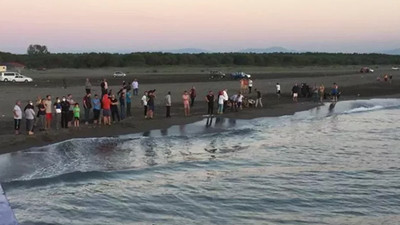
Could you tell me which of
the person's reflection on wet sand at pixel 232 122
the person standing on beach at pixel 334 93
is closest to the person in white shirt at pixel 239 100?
the person's reflection on wet sand at pixel 232 122

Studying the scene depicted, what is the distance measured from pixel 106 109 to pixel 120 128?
1.12 m

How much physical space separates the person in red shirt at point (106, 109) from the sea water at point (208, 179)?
1780mm

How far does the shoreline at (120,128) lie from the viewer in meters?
19.4

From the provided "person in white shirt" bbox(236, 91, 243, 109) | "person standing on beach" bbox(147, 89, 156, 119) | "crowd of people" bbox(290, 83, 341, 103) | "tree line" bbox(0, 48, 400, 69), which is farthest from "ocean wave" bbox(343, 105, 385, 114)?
"tree line" bbox(0, 48, 400, 69)

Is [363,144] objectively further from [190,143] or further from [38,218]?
[38,218]

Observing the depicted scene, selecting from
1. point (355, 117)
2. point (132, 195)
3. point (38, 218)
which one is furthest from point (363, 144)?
point (38, 218)

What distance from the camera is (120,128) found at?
23.8m

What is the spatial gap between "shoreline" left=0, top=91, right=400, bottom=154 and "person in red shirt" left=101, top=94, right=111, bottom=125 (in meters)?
0.37

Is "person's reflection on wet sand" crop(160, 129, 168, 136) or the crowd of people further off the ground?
the crowd of people

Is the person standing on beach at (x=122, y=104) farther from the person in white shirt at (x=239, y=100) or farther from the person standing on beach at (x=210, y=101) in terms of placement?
the person in white shirt at (x=239, y=100)

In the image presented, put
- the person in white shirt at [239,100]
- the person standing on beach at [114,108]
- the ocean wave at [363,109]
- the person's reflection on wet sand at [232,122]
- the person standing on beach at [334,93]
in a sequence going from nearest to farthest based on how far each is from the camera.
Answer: the person standing on beach at [114,108] < the person's reflection on wet sand at [232,122] < the person in white shirt at [239,100] < the ocean wave at [363,109] < the person standing on beach at [334,93]

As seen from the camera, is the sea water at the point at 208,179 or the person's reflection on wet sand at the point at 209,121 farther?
the person's reflection on wet sand at the point at 209,121

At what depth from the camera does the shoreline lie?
19.4 metres

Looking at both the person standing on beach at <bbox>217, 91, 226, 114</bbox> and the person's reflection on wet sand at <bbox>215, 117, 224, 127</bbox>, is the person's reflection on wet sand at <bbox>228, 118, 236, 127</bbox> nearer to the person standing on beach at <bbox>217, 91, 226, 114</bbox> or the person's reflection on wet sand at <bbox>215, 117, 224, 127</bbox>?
the person's reflection on wet sand at <bbox>215, 117, 224, 127</bbox>
